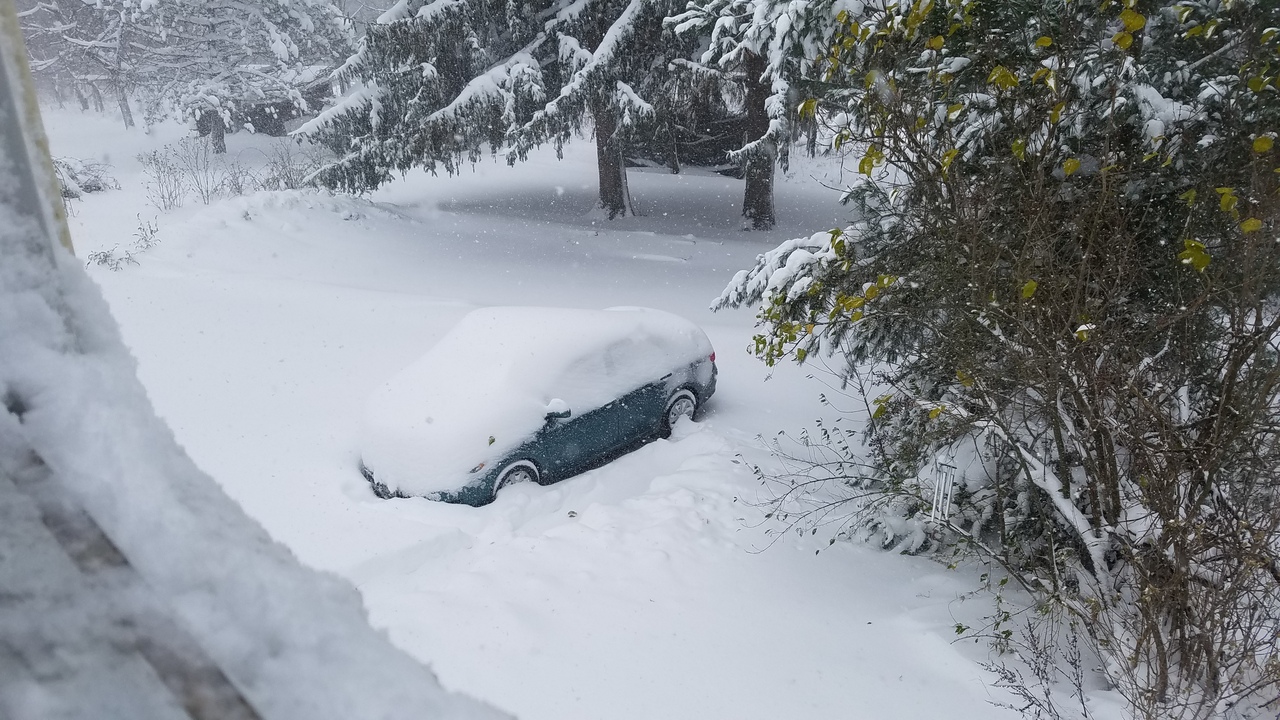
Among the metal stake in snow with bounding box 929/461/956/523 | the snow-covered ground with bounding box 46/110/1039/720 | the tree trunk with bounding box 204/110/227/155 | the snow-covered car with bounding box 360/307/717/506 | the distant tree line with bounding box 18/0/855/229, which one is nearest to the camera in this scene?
the snow-covered ground with bounding box 46/110/1039/720

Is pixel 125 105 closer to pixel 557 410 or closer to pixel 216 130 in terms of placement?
pixel 216 130

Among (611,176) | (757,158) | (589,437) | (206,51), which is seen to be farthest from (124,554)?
(206,51)

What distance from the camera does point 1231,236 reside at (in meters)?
3.41

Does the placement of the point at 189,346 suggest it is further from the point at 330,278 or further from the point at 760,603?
the point at 760,603

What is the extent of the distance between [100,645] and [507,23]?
16214 mm

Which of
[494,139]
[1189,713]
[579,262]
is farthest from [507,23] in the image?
[1189,713]

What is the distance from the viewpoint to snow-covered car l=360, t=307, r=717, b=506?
6227mm

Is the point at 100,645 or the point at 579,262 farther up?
the point at 100,645

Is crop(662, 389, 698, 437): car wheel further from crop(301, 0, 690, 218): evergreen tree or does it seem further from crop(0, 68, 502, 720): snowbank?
crop(301, 0, 690, 218): evergreen tree

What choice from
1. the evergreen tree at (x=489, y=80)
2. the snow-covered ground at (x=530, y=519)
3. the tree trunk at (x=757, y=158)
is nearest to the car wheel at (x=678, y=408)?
the snow-covered ground at (x=530, y=519)

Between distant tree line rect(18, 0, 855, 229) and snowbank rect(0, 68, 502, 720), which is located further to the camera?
distant tree line rect(18, 0, 855, 229)

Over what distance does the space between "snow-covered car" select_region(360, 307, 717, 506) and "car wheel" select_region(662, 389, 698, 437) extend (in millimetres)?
17

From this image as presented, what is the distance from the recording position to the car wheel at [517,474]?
631 cm

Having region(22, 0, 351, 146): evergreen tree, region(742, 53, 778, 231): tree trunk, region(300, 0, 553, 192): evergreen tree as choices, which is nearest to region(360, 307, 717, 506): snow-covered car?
region(742, 53, 778, 231): tree trunk
